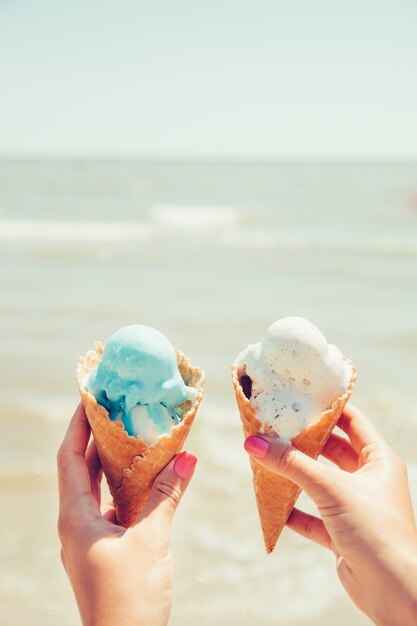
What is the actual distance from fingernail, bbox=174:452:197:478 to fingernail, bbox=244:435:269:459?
0.74 ft

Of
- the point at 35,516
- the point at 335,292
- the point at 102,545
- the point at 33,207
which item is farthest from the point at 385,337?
the point at 33,207

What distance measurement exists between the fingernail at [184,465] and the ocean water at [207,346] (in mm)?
1325

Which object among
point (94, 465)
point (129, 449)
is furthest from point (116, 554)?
point (94, 465)

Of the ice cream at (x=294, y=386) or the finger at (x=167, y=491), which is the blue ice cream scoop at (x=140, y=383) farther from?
the ice cream at (x=294, y=386)

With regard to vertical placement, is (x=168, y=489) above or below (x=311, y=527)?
above

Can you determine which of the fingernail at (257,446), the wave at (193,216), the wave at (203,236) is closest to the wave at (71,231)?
the wave at (203,236)

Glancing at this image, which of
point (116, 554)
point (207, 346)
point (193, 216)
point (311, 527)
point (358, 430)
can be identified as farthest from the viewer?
point (193, 216)

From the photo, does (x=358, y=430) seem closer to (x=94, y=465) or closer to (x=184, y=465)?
(x=184, y=465)

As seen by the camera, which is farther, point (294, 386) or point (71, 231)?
point (71, 231)

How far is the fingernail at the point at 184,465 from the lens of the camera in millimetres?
2387

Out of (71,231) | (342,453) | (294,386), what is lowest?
(71,231)

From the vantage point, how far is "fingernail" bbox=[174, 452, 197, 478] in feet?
7.83

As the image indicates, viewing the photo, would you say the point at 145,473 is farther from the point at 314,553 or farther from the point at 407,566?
the point at 314,553

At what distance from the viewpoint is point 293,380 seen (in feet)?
8.07
